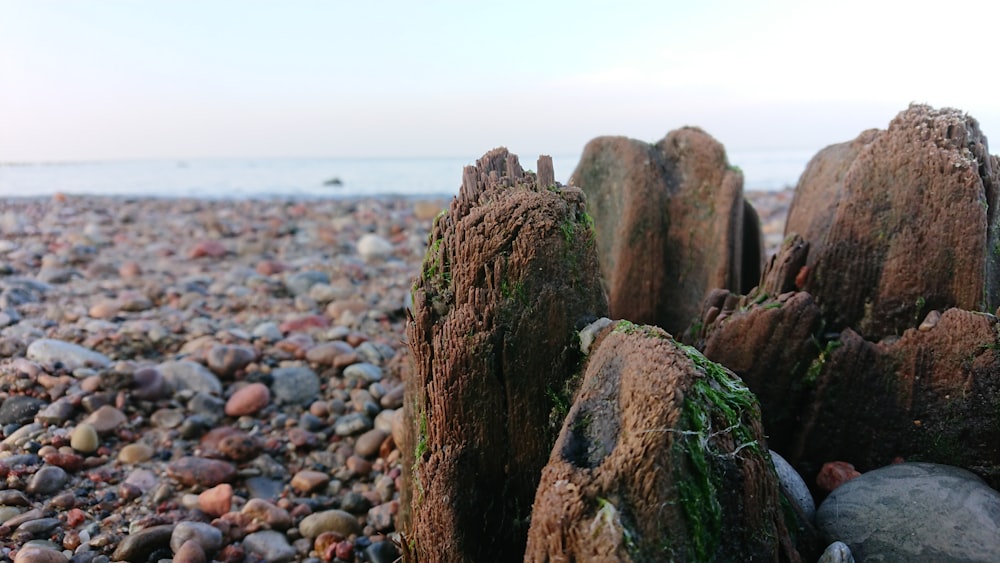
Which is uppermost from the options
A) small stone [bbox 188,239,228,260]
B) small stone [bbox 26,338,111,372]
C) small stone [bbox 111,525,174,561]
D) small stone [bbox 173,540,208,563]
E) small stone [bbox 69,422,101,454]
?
small stone [bbox 188,239,228,260]

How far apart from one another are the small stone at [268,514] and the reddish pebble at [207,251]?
7.68 meters

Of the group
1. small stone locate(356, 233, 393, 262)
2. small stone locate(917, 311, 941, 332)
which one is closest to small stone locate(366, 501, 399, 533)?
small stone locate(917, 311, 941, 332)

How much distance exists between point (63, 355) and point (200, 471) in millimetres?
1834

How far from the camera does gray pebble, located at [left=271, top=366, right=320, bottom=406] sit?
5359 millimetres

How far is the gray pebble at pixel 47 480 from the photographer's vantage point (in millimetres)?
3863

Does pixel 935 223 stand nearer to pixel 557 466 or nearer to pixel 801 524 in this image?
pixel 801 524

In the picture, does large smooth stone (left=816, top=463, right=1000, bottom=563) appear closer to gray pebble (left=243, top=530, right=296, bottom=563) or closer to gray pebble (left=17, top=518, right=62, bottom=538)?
gray pebble (left=243, top=530, right=296, bottom=563)

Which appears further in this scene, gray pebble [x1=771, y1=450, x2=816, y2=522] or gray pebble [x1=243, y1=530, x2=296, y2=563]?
gray pebble [x1=243, y1=530, x2=296, y2=563]

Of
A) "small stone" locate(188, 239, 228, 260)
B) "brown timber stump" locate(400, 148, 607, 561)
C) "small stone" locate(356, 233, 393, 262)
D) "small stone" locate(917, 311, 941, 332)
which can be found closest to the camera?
"brown timber stump" locate(400, 148, 607, 561)

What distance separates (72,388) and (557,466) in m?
4.24

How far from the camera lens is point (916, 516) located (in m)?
2.65

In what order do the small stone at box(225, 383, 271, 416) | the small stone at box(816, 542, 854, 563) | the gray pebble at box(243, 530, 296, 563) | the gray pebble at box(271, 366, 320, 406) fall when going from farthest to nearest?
the gray pebble at box(271, 366, 320, 406), the small stone at box(225, 383, 271, 416), the gray pebble at box(243, 530, 296, 563), the small stone at box(816, 542, 854, 563)

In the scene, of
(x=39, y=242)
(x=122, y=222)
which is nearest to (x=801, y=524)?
(x=39, y=242)

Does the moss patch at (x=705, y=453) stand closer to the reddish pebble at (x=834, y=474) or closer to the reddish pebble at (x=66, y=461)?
the reddish pebble at (x=834, y=474)
